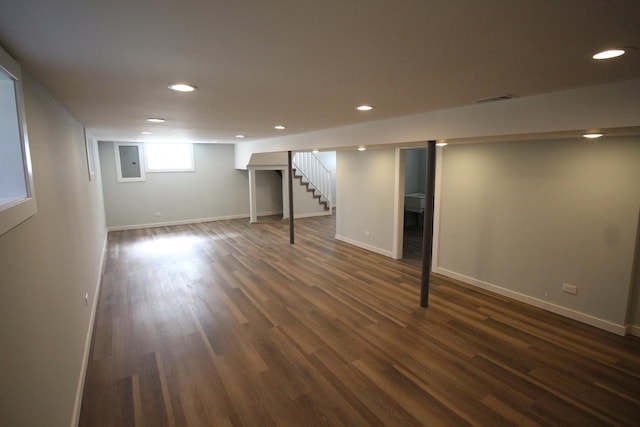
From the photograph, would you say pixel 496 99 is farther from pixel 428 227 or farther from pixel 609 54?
pixel 428 227

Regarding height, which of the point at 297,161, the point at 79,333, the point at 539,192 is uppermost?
the point at 297,161

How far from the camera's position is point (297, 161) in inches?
413

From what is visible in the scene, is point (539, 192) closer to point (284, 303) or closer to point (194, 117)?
point (284, 303)

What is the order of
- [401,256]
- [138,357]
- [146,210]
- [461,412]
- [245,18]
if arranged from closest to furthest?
[245,18] → [461,412] → [138,357] → [401,256] → [146,210]

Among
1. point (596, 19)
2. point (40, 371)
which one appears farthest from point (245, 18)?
point (40, 371)

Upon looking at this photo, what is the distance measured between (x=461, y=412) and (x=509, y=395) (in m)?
0.49

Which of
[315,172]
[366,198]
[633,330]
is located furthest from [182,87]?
[315,172]

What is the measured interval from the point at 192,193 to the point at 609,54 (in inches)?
378

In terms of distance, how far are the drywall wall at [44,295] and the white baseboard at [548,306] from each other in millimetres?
4788

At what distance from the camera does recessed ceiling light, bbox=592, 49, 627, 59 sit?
156 cm

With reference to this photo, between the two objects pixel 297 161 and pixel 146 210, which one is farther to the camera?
pixel 297 161

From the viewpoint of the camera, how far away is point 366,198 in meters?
6.61

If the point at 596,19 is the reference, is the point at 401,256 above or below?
below

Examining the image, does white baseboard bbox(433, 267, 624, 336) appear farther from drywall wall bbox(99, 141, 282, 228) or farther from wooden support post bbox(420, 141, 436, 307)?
drywall wall bbox(99, 141, 282, 228)
